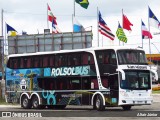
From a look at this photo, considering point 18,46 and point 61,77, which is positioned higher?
point 18,46

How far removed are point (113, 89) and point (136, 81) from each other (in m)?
1.49

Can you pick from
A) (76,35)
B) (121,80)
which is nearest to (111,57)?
(121,80)

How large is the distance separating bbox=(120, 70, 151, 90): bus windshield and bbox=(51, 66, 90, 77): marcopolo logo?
8.65 feet

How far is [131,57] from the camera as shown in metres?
30.8

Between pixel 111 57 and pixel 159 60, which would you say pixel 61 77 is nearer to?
pixel 111 57

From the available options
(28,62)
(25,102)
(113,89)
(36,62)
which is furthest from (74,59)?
(25,102)

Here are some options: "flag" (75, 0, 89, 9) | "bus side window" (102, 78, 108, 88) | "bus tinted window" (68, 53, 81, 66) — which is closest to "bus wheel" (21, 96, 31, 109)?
"bus tinted window" (68, 53, 81, 66)

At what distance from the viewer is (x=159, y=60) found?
354 ft

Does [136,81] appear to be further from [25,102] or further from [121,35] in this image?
[121,35]

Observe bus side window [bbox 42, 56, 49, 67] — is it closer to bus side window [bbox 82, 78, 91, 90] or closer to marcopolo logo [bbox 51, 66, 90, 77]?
marcopolo logo [bbox 51, 66, 90, 77]

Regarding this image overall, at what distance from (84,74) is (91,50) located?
1534 millimetres

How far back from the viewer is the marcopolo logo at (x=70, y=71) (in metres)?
31.6

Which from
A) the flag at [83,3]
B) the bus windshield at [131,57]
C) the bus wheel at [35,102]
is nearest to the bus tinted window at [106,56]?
the bus windshield at [131,57]

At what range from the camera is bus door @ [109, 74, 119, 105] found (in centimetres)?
3022
